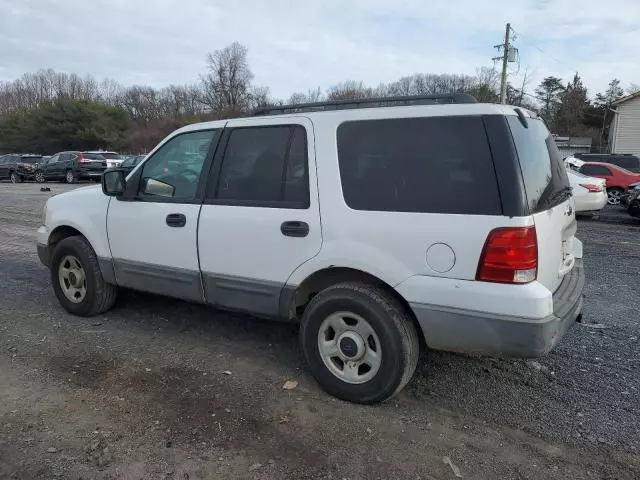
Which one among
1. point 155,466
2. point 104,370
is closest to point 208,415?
point 155,466

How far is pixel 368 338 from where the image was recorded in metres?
3.30

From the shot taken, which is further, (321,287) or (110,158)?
(110,158)

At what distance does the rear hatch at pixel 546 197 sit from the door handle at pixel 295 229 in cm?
140

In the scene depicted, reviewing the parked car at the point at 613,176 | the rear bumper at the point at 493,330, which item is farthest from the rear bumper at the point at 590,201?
the rear bumper at the point at 493,330

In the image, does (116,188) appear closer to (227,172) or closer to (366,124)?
(227,172)

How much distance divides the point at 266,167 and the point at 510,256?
181 cm

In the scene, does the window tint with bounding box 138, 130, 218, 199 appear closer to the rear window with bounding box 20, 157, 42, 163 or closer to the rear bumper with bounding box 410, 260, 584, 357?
the rear bumper with bounding box 410, 260, 584, 357

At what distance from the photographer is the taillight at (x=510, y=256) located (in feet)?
9.19

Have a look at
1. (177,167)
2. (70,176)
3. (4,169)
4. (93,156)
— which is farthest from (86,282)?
(4,169)

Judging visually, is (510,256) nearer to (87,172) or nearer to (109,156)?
(87,172)

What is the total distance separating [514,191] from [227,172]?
211 centimetres

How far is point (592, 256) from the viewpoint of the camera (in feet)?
26.9

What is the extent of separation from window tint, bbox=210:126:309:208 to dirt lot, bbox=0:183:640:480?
134 centimetres

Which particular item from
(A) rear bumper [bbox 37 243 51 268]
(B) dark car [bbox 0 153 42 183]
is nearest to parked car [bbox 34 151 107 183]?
(B) dark car [bbox 0 153 42 183]
